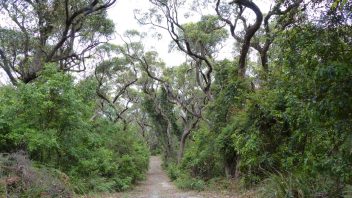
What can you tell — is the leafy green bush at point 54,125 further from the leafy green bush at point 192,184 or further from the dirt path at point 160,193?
the leafy green bush at point 192,184

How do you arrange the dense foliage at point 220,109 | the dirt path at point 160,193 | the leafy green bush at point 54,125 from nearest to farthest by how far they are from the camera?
the dense foliage at point 220,109, the leafy green bush at point 54,125, the dirt path at point 160,193

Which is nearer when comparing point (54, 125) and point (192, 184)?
point (54, 125)

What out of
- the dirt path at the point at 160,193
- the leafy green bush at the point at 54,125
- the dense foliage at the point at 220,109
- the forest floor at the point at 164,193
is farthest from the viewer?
the dirt path at the point at 160,193

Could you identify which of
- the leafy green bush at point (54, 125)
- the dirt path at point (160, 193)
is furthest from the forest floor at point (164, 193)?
the leafy green bush at point (54, 125)

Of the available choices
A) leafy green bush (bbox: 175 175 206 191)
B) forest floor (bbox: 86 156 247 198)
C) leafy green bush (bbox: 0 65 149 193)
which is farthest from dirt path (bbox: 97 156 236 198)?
leafy green bush (bbox: 0 65 149 193)

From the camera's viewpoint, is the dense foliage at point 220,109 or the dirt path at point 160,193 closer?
the dense foliage at point 220,109

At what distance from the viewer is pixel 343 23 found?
6426mm

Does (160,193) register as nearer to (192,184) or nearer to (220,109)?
(192,184)

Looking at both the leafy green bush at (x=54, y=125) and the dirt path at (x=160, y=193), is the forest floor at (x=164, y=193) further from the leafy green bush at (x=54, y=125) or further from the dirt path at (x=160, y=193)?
the leafy green bush at (x=54, y=125)

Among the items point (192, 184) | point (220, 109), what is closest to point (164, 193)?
point (192, 184)

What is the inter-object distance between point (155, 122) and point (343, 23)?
30.3m

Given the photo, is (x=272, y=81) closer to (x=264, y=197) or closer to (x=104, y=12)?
(x=264, y=197)

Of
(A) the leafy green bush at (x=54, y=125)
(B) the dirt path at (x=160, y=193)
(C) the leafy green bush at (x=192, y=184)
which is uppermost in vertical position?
(A) the leafy green bush at (x=54, y=125)

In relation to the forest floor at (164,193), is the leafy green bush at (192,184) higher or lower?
higher
